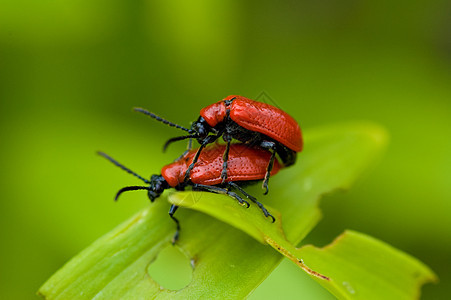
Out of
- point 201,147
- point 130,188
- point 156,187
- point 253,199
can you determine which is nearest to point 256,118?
point 201,147

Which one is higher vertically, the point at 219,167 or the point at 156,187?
the point at 219,167

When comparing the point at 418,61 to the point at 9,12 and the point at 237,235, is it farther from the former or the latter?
the point at 9,12

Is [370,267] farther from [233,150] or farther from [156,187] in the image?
[156,187]

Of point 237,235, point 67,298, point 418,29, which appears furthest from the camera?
point 418,29

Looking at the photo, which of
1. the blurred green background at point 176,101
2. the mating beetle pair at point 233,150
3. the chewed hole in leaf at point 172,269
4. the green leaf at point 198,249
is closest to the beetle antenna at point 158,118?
the mating beetle pair at point 233,150

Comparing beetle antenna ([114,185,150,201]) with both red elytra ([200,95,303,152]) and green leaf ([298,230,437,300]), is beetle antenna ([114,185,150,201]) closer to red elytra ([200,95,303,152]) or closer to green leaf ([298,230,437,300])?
red elytra ([200,95,303,152])

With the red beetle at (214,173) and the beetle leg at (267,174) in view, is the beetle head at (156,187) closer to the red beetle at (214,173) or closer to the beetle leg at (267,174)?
the red beetle at (214,173)

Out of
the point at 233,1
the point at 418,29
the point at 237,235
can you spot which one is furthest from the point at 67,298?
the point at 418,29
